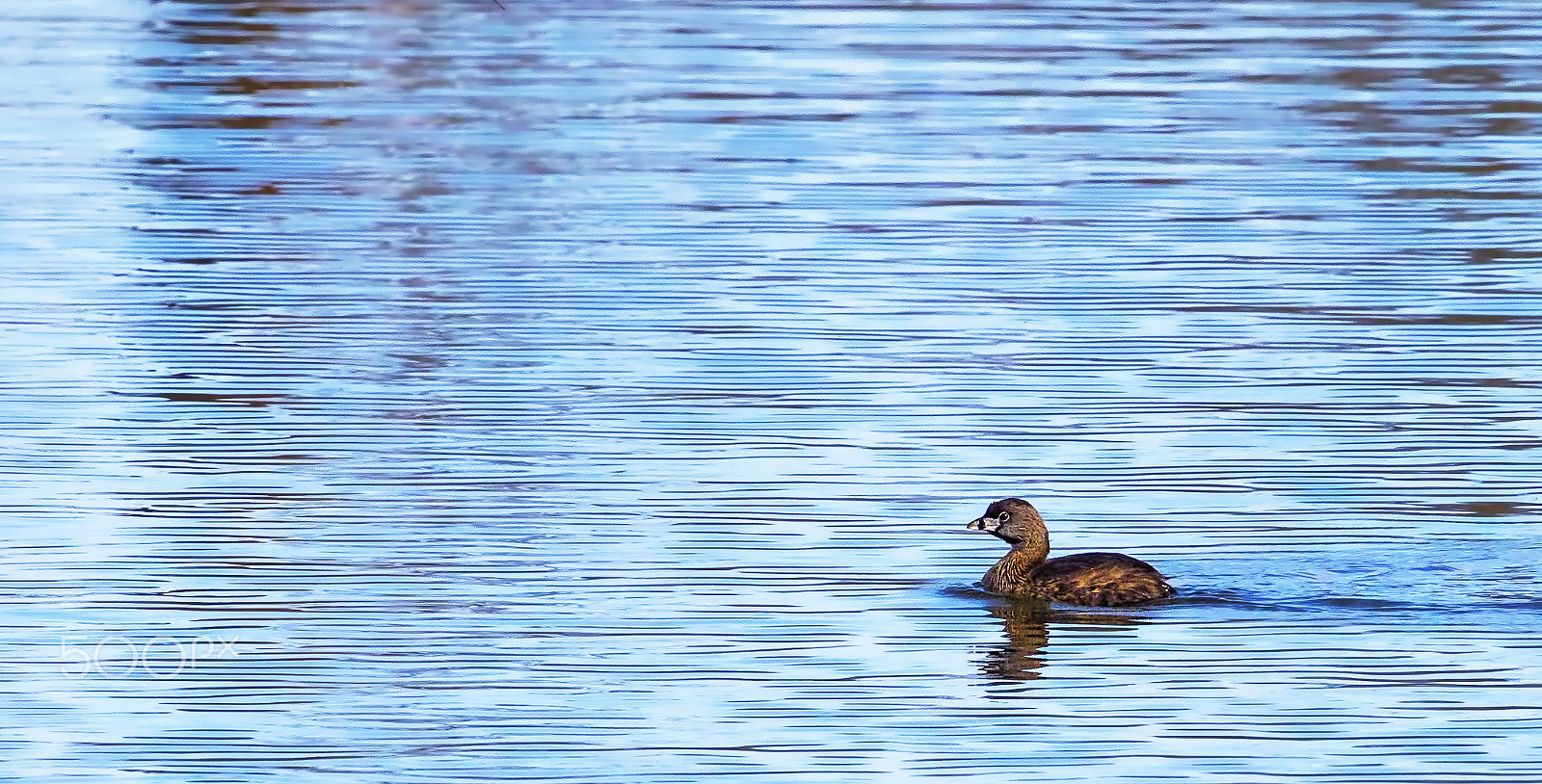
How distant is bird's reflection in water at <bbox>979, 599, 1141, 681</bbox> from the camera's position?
11852 mm

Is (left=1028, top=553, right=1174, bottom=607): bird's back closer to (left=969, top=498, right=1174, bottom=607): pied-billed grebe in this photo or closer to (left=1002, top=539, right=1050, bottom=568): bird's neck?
(left=969, top=498, right=1174, bottom=607): pied-billed grebe

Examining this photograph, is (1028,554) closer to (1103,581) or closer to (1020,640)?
(1103,581)

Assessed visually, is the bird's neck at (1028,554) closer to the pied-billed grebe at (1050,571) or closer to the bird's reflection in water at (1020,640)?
the pied-billed grebe at (1050,571)

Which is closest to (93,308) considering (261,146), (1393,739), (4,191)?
(4,191)

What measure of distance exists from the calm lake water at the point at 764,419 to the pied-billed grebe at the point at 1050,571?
116mm

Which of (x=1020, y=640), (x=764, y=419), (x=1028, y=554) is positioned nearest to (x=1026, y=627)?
(x=1020, y=640)

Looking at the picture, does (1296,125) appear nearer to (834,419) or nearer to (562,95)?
(562,95)

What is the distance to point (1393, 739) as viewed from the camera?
10.8 m

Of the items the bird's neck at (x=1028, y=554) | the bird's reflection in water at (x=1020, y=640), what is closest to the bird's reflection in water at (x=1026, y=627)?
the bird's reflection in water at (x=1020, y=640)

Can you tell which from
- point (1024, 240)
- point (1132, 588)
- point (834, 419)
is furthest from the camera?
point (1024, 240)

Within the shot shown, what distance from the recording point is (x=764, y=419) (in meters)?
15.6

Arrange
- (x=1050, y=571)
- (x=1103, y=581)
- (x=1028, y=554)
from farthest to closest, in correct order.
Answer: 1. (x=1028, y=554)
2. (x=1050, y=571)
3. (x=1103, y=581)

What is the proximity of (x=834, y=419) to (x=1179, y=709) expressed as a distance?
15.5 feet

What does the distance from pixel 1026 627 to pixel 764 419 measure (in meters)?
3.26
